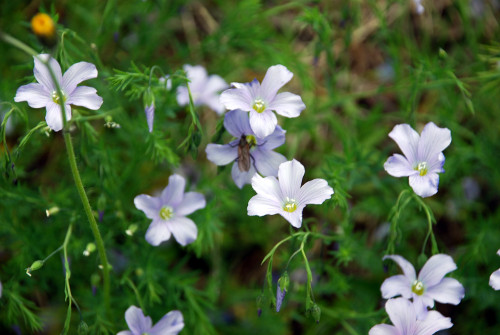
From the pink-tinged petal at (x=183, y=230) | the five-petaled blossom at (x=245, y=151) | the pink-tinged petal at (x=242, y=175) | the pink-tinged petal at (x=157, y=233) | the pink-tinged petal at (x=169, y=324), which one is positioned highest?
the five-petaled blossom at (x=245, y=151)

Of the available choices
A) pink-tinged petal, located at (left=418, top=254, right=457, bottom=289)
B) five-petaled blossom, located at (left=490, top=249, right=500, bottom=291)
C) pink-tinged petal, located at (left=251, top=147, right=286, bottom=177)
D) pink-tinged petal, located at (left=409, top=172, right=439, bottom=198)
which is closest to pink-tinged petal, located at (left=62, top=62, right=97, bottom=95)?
pink-tinged petal, located at (left=251, top=147, right=286, bottom=177)

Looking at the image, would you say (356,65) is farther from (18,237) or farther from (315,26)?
(18,237)

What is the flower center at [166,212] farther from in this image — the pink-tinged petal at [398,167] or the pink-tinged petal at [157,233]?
the pink-tinged petal at [398,167]

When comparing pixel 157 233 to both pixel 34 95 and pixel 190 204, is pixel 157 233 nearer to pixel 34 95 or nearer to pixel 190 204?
pixel 190 204

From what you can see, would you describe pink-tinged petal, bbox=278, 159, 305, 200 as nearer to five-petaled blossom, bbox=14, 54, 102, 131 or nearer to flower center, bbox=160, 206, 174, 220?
flower center, bbox=160, 206, 174, 220

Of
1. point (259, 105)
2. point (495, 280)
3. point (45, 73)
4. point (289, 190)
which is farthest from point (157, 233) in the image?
point (495, 280)

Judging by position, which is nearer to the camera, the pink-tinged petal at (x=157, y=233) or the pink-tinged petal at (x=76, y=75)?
the pink-tinged petal at (x=76, y=75)

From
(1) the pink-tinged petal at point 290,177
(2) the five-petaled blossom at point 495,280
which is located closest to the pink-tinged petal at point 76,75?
(1) the pink-tinged petal at point 290,177

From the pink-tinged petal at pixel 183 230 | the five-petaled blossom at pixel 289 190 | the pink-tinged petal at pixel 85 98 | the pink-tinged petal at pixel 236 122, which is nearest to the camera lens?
the five-petaled blossom at pixel 289 190
